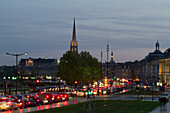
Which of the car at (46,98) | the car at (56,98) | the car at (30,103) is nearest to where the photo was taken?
the car at (30,103)

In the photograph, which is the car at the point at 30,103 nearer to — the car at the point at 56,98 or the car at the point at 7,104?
the car at the point at 7,104

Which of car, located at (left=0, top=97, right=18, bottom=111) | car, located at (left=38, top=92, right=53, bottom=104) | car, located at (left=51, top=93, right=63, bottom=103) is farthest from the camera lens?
car, located at (left=51, top=93, right=63, bottom=103)

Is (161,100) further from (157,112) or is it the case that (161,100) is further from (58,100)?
(157,112)


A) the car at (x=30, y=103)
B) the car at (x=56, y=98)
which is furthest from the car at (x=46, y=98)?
the car at (x=30, y=103)

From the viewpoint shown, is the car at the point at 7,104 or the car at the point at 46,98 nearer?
the car at the point at 7,104

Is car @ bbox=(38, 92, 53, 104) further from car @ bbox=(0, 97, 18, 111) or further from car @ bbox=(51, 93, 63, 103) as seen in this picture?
car @ bbox=(0, 97, 18, 111)

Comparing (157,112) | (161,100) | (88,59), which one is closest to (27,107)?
(157,112)

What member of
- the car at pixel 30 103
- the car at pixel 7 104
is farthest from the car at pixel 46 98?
the car at pixel 7 104

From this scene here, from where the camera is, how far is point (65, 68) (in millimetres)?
132500

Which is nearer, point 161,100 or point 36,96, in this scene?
point 36,96

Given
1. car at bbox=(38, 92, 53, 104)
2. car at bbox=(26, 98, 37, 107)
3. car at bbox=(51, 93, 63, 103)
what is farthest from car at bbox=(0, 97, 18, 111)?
car at bbox=(51, 93, 63, 103)

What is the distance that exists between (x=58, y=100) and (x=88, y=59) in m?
117

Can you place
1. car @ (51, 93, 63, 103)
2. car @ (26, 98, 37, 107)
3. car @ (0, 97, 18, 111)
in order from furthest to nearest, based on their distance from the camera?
car @ (51, 93, 63, 103) < car @ (26, 98, 37, 107) < car @ (0, 97, 18, 111)

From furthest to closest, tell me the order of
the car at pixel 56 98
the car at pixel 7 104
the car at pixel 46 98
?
the car at pixel 56 98 < the car at pixel 46 98 < the car at pixel 7 104
